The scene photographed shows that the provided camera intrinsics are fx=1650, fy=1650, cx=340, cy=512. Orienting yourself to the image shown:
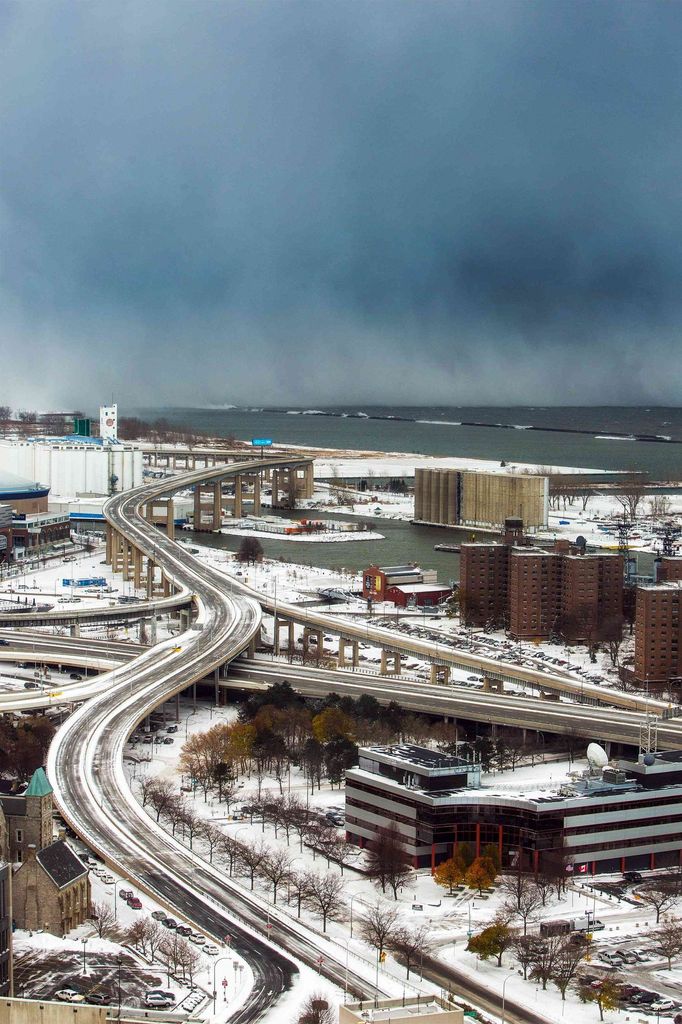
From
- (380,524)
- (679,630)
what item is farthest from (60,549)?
(679,630)

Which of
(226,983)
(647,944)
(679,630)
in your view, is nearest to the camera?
(226,983)

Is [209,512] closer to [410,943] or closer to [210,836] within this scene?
[210,836]

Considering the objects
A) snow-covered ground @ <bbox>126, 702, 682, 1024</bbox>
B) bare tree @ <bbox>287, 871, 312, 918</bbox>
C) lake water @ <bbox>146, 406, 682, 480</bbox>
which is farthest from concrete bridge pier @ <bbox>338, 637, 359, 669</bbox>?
lake water @ <bbox>146, 406, 682, 480</bbox>

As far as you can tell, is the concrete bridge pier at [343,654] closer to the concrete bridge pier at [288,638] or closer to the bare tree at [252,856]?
the concrete bridge pier at [288,638]

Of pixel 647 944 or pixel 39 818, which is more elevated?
pixel 39 818

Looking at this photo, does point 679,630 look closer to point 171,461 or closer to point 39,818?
point 39,818

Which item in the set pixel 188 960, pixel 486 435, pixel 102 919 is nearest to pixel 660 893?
pixel 188 960

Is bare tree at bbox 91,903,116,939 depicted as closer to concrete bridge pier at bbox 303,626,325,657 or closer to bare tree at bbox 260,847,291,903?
bare tree at bbox 260,847,291,903
